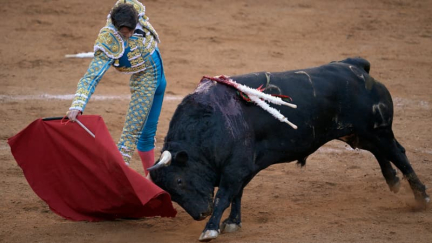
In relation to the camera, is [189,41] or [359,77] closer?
[359,77]

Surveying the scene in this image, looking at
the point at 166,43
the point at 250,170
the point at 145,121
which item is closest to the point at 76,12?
the point at 166,43

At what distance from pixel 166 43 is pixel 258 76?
6.02m

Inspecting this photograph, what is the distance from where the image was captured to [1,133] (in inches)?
313

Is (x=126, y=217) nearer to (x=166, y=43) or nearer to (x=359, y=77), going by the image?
(x=359, y=77)

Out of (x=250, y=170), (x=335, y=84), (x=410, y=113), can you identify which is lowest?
(x=410, y=113)

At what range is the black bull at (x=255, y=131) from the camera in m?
5.25

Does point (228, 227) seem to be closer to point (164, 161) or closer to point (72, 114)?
point (164, 161)

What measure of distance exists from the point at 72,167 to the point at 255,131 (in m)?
1.43

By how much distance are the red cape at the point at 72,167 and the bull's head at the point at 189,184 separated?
0.16m

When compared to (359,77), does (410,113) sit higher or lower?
lower

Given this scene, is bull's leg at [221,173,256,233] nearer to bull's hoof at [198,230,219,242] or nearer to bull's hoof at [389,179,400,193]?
bull's hoof at [198,230,219,242]

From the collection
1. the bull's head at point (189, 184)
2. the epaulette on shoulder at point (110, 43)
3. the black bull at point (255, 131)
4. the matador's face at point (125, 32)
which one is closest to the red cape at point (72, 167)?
the bull's head at point (189, 184)

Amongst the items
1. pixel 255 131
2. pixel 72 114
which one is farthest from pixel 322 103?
pixel 72 114

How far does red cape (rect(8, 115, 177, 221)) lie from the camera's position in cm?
539
